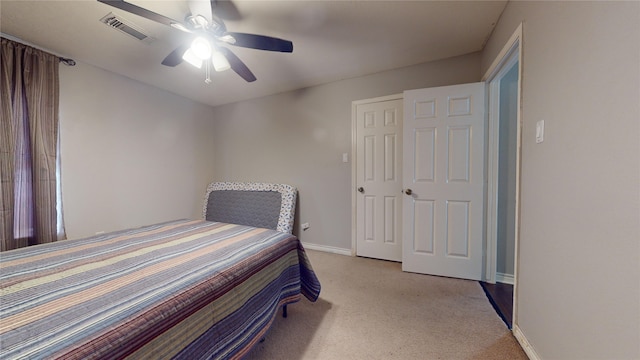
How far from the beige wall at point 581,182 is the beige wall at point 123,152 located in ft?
12.8

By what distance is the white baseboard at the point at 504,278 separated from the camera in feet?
7.04

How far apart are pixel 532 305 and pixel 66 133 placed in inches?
162

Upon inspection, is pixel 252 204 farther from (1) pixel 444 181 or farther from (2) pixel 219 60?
(1) pixel 444 181

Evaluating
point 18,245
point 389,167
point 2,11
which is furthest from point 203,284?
point 2,11

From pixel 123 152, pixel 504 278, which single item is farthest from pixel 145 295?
pixel 504 278

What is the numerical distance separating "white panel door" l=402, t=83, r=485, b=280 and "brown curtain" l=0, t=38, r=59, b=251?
3.50 meters

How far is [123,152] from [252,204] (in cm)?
167

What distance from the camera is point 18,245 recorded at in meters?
1.96

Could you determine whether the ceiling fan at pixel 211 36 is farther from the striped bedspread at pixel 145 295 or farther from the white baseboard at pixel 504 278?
the white baseboard at pixel 504 278

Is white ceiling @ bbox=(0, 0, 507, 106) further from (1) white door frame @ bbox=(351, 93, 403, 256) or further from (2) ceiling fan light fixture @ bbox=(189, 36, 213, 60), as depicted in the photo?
(1) white door frame @ bbox=(351, 93, 403, 256)

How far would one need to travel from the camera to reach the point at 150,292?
0.81 m

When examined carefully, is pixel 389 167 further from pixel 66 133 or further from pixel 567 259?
pixel 66 133

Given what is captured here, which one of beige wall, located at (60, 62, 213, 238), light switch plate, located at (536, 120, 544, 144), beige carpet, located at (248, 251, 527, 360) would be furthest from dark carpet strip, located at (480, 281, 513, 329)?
beige wall, located at (60, 62, 213, 238)

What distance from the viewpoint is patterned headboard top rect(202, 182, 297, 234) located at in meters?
3.09
